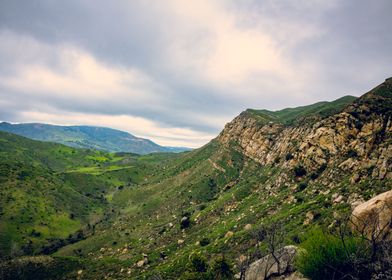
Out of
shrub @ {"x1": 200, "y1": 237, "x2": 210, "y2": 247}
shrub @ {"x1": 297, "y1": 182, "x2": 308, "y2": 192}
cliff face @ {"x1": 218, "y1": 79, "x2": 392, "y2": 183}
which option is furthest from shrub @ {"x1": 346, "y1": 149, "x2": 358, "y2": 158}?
shrub @ {"x1": 200, "y1": 237, "x2": 210, "y2": 247}

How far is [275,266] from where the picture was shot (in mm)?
33156

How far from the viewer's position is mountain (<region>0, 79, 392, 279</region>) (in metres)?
48.1

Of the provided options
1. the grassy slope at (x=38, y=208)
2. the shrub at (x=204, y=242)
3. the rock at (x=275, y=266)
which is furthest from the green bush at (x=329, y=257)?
the grassy slope at (x=38, y=208)

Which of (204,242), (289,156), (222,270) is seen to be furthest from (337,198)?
(289,156)

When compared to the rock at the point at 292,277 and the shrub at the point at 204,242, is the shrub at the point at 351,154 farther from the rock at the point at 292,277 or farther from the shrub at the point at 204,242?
the rock at the point at 292,277

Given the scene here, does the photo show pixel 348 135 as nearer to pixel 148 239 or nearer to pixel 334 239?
pixel 334 239

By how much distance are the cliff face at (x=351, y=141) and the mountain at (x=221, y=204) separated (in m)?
0.28

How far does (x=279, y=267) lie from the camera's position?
31875mm

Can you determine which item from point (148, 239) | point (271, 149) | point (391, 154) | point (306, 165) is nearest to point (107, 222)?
point (148, 239)

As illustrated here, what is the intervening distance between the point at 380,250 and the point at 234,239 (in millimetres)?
30278

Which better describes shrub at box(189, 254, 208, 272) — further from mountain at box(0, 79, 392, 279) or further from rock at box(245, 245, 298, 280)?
rock at box(245, 245, 298, 280)

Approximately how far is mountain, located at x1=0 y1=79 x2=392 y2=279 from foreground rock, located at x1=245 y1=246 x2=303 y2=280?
185cm

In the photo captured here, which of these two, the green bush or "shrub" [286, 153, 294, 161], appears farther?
Answer: "shrub" [286, 153, 294, 161]

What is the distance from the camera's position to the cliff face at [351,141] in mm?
52188
